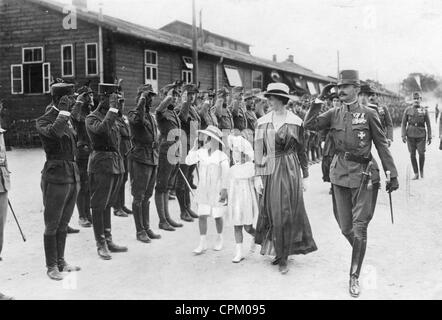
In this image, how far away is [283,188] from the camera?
531cm

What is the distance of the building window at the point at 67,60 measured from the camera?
61.8ft

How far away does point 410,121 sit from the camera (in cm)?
1203

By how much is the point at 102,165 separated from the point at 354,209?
2.93 metres

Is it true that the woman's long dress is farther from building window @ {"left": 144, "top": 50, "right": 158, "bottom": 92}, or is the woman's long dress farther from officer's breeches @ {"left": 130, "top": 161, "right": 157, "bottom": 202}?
building window @ {"left": 144, "top": 50, "right": 158, "bottom": 92}

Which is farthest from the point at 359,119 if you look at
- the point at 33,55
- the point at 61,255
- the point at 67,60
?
the point at 33,55

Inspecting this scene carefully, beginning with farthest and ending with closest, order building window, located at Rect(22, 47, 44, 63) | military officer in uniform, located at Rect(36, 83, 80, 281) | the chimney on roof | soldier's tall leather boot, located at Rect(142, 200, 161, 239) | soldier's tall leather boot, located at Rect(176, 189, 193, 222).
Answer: the chimney on roof, building window, located at Rect(22, 47, 44, 63), soldier's tall leather boot, located at Rect(176, 189, 193, 222), soldier's tall leather boot, located at Rect(142, 200, 161, 239), military officer in uniform, located at Rect(36, 83, 80, 281)

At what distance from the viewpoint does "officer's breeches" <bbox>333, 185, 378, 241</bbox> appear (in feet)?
15.0

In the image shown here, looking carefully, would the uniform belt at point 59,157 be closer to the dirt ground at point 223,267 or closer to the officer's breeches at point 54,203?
the officer's breeches at point 54,203

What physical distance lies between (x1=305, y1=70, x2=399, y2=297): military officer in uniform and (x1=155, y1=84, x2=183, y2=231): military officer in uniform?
304 cm

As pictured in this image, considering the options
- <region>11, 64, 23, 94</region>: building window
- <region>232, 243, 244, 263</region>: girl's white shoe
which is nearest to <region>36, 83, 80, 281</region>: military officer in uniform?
<region>232, 243, 244, 263</region>: girl's white shoe

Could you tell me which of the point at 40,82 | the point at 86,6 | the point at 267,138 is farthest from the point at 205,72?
the point at 267,138

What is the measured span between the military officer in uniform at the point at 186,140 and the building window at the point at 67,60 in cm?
1165

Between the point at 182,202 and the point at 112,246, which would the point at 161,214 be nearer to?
the point at 182,202

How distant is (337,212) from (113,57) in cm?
1457
